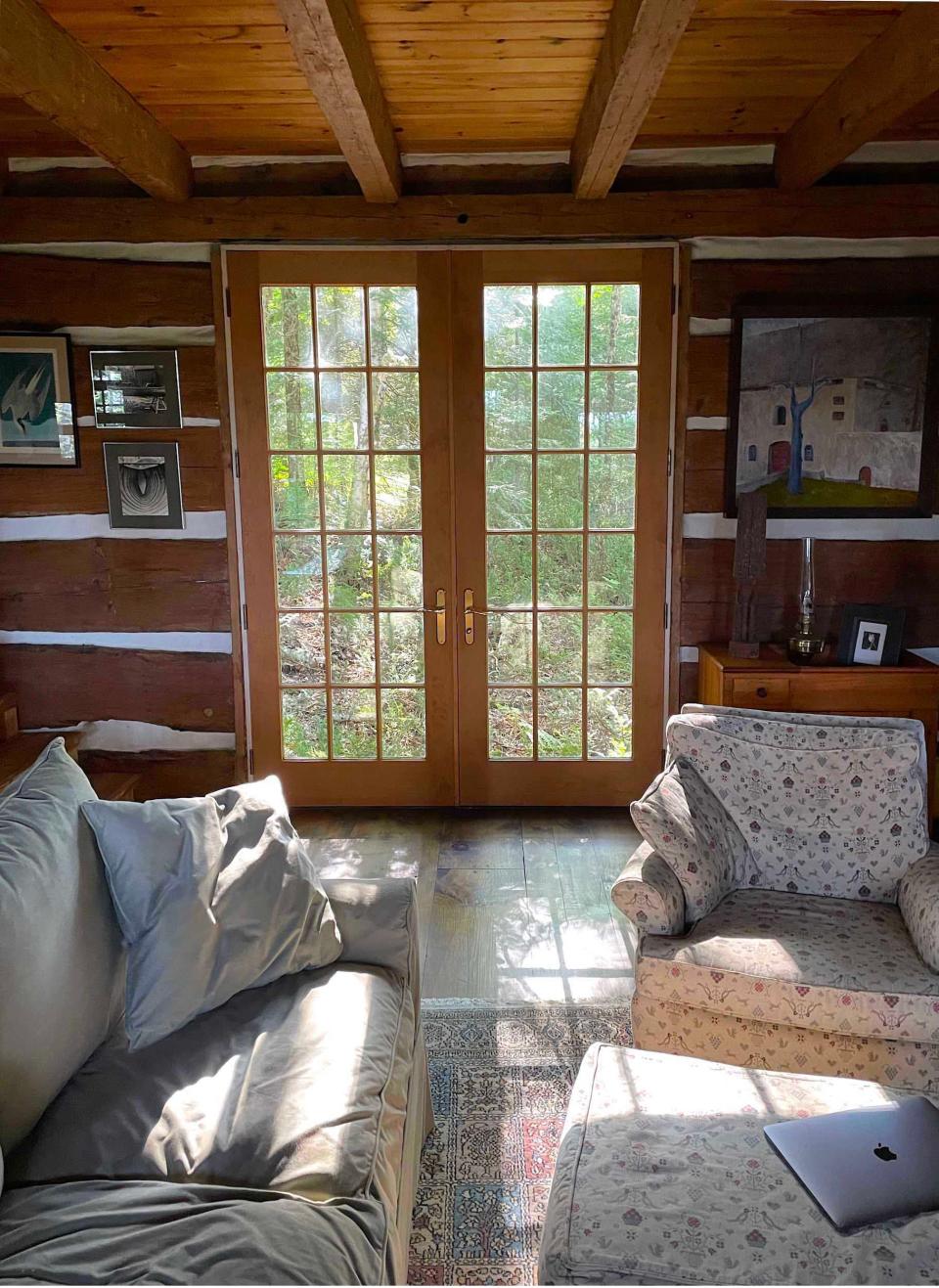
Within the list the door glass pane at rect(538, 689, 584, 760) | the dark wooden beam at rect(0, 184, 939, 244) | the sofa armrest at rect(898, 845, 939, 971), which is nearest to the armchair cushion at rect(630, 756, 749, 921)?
the sofa armrest at rect(898, 845, 939, 971)

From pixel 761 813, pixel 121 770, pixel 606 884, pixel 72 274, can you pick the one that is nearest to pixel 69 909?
pixel 761 813

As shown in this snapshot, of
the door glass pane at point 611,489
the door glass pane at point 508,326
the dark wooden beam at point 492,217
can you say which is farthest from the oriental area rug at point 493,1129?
the dark wooden beam at point 492,217

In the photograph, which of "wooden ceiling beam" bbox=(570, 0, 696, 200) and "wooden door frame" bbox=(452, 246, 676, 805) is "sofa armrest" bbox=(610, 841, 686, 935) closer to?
"wooden door frame" bbox=(452, 246, 676, 805)

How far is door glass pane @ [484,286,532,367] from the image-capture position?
13.7 ft

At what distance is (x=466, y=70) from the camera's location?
323cm

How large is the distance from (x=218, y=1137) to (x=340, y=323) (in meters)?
3.25

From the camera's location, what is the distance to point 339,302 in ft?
13.7

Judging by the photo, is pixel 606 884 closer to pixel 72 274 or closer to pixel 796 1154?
pixel 796 1154

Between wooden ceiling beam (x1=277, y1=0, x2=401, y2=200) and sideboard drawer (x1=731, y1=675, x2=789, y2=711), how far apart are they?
224cm

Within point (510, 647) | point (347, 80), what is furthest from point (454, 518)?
point (347, 80)

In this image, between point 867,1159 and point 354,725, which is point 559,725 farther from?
point 867,1159

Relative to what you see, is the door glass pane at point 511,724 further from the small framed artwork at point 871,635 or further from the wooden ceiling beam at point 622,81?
the wooden ceiling beam at point 622,81

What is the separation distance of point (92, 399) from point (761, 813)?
309 cm

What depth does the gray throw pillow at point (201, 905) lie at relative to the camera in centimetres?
199
